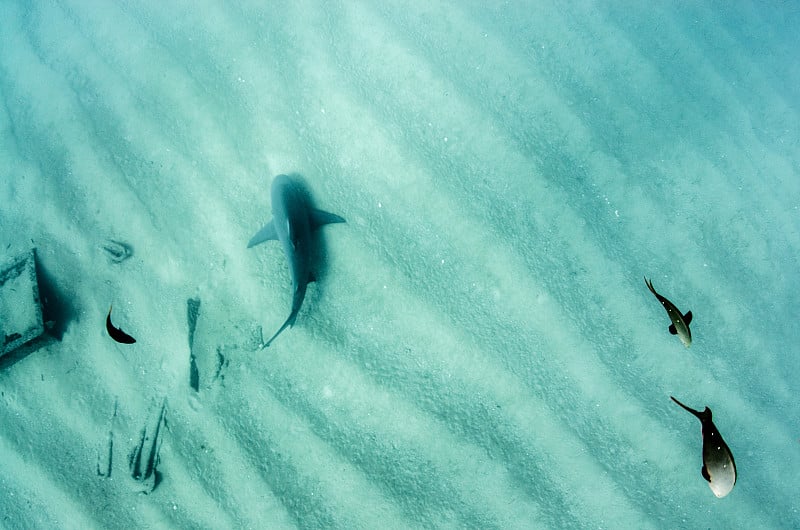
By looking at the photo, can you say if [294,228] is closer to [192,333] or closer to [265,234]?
[265,234]

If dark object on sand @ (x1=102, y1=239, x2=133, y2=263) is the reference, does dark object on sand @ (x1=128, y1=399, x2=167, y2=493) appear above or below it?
below

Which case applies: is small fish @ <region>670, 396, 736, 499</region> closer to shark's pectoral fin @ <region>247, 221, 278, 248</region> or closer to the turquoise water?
the turquoise water

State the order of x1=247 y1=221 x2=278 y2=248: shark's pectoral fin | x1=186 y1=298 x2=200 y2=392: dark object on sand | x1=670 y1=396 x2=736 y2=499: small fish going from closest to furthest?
1. x1=670 y1=396 x2=736 y2=499: small fish
2. x1=247 y1=221 x2=278 y2=248: shark's pectoral fin
3. x1=186 y1=298 x2=200 y2=392: dark object on sand

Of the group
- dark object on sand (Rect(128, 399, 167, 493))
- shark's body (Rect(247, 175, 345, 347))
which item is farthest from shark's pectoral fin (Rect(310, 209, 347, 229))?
dark object on sand (Rect(128, 399, 167, 493))

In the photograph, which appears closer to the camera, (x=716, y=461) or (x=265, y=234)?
(x=716, y=461)

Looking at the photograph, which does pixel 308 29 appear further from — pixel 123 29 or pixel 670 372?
pixel 670 372

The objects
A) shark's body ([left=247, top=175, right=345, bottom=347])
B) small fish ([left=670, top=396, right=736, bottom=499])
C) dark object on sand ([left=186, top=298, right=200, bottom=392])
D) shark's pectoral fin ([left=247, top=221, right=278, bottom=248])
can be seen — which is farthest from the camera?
dark object on sand ([left=186, top=298, right=200, bottom=392])

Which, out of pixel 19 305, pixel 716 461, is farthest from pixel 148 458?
pixel 716 461
